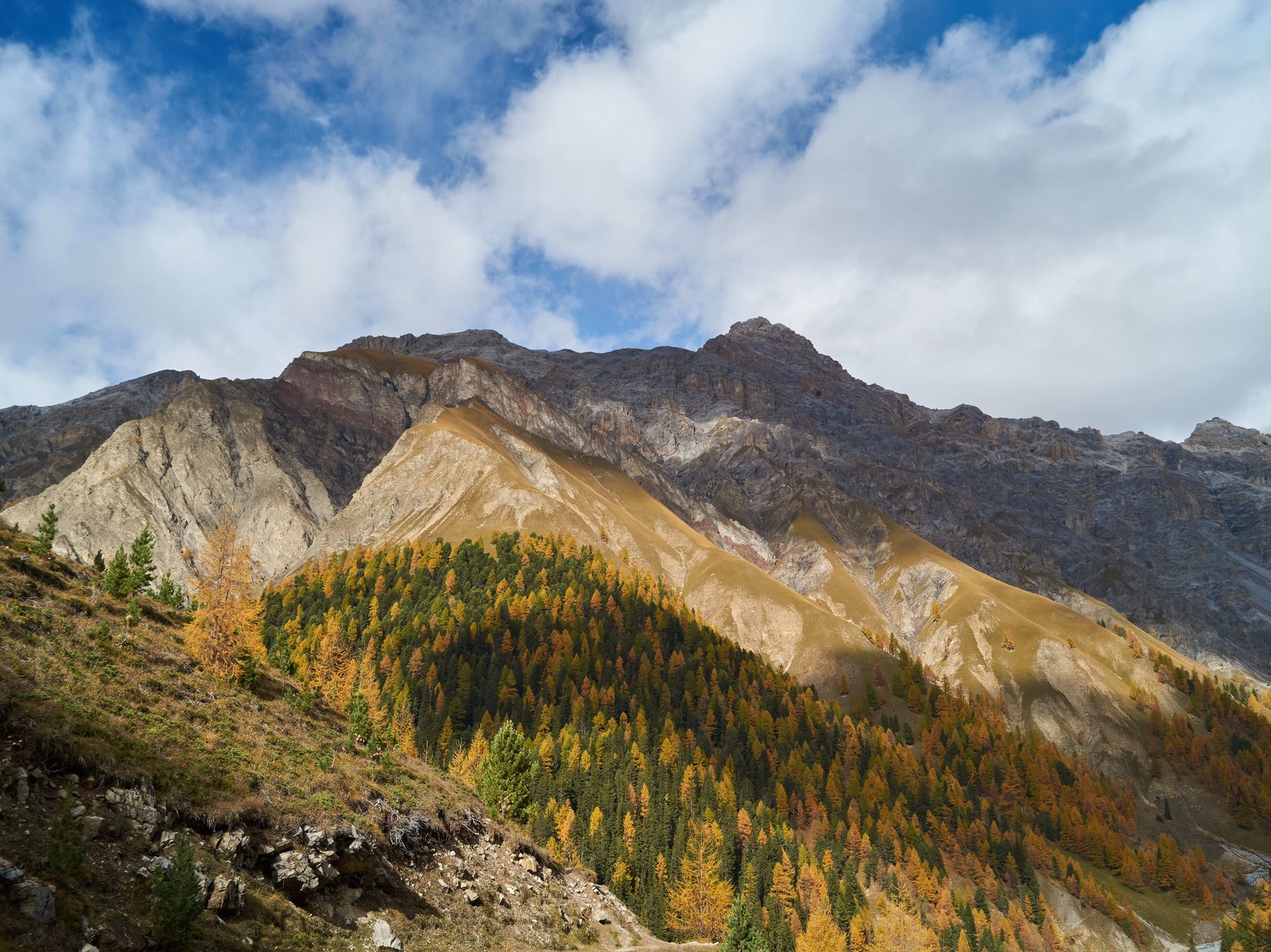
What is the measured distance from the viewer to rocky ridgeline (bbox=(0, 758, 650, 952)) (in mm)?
20344

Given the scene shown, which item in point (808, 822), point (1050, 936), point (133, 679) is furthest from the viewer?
point (808, 822)

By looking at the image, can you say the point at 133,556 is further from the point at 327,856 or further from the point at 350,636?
the point at 350,636

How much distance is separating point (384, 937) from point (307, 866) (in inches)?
165

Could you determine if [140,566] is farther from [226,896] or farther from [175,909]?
[175,909]

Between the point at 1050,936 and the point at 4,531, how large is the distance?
502ft

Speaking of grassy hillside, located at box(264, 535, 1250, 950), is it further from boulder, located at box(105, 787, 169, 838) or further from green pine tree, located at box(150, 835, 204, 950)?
green pine tree, located at box(150, 835, 204, 950)

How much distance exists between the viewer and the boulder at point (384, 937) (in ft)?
89.5

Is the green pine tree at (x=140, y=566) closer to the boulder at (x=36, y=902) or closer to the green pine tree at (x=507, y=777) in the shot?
the green pine tree at (x=507, y=777)

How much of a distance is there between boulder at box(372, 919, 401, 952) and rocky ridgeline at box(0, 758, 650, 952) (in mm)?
36

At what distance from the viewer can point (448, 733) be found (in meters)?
123

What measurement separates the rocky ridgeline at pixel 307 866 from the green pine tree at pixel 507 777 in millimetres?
9687

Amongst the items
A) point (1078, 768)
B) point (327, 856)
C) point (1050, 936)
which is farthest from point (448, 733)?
point (1078, 768)

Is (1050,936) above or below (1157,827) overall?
below

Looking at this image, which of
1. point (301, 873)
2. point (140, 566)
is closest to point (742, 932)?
point (301, 873)
